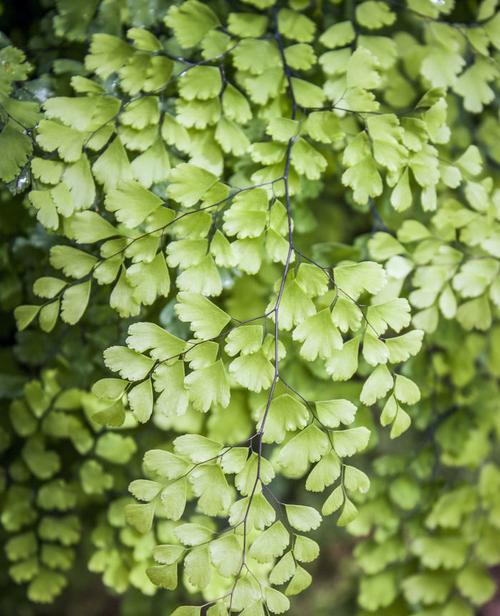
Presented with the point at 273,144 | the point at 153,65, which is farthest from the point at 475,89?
the point at 153,65

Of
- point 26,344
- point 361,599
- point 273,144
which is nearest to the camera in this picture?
point 273,144

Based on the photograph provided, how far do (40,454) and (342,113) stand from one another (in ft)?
2.58

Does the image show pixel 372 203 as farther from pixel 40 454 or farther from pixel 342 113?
pixel 40 454

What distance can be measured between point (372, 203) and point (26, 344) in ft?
2.15

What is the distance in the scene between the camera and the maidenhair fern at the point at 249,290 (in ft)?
2.29

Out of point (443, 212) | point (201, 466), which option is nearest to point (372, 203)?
point (443, 212)

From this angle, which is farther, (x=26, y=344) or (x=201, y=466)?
(x=26, y=344)

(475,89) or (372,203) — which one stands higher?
(475,89)

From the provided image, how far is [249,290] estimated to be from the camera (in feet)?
3.40

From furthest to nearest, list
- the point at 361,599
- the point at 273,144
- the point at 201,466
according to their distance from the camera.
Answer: the point at 361,599
the point at 273,144
the point at 201,466

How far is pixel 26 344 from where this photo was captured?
100 centimetres

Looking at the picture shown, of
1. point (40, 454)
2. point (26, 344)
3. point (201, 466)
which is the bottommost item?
point (40, 454)

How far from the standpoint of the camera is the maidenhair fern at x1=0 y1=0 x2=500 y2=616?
0.70 meters

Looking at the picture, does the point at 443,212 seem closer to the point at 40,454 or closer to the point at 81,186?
the point at 81,186
